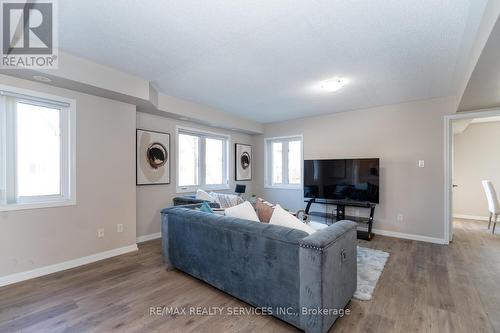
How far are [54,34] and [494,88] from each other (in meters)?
4.71

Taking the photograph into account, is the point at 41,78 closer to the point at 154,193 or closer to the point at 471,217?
the point at 154,193

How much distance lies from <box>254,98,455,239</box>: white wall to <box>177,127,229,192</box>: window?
2.31 meters

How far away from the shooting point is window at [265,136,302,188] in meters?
5.53

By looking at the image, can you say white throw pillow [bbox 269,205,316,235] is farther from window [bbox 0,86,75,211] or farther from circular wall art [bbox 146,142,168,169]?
circular wall art [bbox 146,142,168,169]

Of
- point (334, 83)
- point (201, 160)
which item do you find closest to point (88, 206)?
point (201, 160)

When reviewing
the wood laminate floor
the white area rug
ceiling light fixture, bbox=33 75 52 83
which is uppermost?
ceiling light fixture, bbox=33 75 52 83

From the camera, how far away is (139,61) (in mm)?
2637

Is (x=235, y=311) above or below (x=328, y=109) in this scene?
below

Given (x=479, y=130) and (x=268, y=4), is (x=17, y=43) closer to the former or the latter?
(x=268, y=4)

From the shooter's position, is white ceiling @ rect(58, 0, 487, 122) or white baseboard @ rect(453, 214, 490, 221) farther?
white baseboard @ rect(453, 214, 490, 221)

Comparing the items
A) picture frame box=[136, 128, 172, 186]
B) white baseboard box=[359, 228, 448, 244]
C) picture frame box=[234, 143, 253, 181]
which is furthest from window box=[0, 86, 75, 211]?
white baseboard box=[359, 228, 448, 244]

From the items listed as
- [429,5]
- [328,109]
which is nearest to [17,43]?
[429,5]

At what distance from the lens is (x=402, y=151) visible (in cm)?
412
